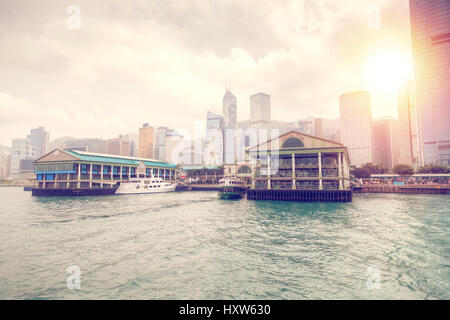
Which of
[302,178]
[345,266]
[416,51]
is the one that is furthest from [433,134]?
[345,266]

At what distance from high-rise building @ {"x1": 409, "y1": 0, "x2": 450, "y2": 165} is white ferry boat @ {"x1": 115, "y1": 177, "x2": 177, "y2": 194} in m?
205

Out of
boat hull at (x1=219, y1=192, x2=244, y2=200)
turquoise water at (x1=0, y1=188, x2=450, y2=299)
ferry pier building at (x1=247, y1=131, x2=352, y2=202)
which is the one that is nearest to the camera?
turquoise water at (x1=0, y1=188, x2=450, y2=299)

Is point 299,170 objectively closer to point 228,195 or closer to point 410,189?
point 228,195

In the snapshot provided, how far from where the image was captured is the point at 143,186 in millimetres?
86938

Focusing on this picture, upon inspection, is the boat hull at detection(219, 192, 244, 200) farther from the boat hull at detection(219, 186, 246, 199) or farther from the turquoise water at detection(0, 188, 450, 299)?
the turquoise water at detection(0, 188, 450, 299)

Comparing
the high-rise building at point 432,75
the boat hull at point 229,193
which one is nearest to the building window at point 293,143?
the boat hull at point 229,193

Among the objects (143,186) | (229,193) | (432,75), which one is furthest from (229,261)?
(432,75)

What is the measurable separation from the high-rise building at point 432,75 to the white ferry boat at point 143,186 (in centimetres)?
20457

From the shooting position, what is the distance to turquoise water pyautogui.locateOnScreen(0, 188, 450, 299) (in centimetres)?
1210

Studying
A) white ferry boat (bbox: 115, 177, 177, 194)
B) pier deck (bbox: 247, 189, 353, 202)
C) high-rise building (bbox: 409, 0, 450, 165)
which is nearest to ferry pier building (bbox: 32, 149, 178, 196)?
white ferry boat (bbox: 115, 177, 177, 194)

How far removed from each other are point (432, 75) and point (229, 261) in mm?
237566

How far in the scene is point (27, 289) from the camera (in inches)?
486
